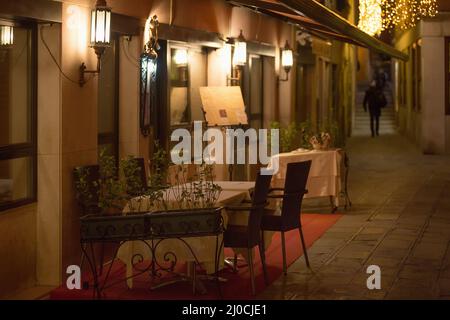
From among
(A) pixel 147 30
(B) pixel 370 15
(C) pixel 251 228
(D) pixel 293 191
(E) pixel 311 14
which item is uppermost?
(B) pixel 370 15

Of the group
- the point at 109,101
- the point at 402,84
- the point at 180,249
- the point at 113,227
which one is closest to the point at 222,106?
the point at 109,101

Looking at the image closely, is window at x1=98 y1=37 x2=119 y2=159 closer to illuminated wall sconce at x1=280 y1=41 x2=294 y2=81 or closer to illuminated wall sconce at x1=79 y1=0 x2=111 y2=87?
illuminated wall sconce at x1=79 y1=0 x2=111 y2=87

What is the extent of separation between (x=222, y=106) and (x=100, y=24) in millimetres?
4361

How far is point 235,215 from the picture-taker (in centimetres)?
894

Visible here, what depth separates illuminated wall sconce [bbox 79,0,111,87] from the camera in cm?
927

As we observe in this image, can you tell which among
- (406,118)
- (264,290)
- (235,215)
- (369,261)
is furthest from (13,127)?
(406,118)

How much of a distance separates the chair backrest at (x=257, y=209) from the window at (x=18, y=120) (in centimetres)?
220

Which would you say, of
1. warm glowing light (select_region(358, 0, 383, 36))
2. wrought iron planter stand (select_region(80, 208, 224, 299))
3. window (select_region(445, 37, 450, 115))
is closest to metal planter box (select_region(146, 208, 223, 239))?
wrought iron planter stand (select_region(80, 208, 224, 299))

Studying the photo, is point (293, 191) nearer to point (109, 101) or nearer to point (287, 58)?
point (109, 101)

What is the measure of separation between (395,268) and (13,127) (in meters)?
4.26

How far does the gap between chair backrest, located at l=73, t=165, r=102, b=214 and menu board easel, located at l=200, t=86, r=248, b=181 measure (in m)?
4.12

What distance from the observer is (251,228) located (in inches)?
332

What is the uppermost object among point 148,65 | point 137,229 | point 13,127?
point 148,65

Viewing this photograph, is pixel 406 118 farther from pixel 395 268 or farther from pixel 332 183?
pixel 395 268
